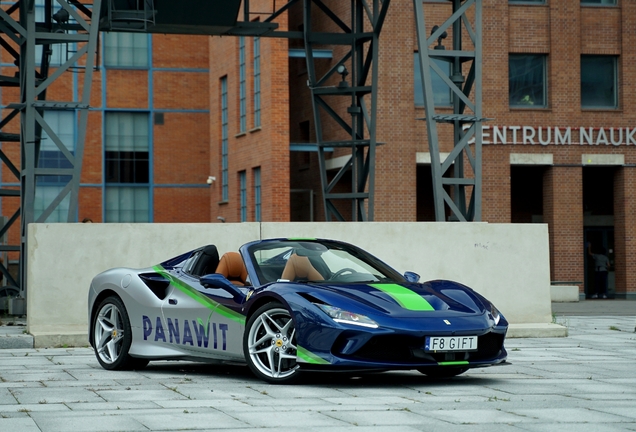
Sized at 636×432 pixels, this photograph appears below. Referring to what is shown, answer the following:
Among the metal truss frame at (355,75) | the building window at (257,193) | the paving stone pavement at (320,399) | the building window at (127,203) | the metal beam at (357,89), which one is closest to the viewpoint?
the paving stone pavement at (320,399)

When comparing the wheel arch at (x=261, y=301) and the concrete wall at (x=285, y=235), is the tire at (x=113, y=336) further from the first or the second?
the concrete wall at (x=285, y=235)

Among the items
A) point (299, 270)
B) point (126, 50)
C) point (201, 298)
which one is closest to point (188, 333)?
point (201, 298)

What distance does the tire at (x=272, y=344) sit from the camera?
8.52 metres

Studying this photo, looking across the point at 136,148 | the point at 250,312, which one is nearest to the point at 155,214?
the point at 136,148

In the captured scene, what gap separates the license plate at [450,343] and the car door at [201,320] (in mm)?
1596

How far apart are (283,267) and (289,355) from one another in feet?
3.34

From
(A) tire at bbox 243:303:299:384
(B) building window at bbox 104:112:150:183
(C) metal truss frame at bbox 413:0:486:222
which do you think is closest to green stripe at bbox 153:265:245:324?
(A) tire at bbox 243:303:299:384

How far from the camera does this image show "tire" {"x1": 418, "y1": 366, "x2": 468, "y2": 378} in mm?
8759

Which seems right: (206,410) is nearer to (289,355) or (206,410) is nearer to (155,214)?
(289,355)

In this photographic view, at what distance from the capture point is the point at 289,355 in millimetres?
8539

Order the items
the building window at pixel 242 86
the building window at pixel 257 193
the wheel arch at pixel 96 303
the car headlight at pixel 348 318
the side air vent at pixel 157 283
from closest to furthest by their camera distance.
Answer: the car headlight at pixel 348 318 < the side air vent at pixel 157 283 < the wheel arch at pixel 96 303 < the building window at pixel 257 193 < the building window at pixel 242 86

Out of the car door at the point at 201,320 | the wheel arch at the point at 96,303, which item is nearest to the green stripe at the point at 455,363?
the car door at the point at 201,320

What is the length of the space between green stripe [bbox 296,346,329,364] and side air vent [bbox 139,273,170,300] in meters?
2.04

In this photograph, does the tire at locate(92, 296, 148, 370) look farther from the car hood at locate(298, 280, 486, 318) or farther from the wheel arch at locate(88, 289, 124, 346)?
the car hood at locate(298, 280, 486, 318)
